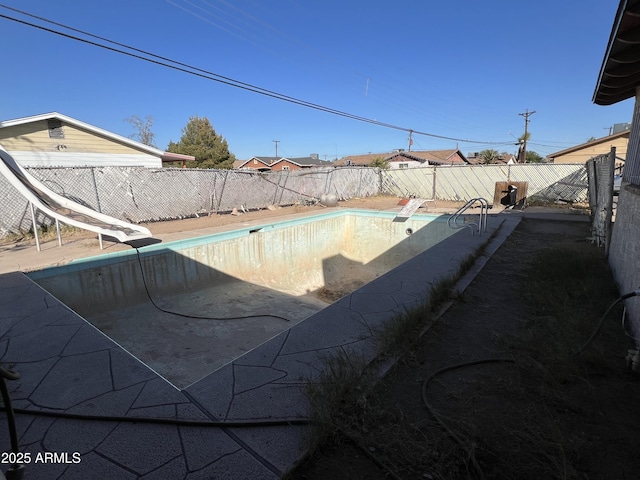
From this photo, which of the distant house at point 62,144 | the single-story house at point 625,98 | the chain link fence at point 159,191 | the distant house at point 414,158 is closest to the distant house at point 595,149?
the distant house at point 414,158

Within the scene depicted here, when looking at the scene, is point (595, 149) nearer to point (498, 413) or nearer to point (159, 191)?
point (159, 191)

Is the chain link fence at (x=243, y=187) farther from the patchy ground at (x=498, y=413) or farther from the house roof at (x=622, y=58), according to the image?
the house roof at (x=622, y=58)

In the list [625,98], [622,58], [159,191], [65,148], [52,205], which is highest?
[65,148]

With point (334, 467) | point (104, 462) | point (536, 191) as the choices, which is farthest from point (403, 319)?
point (536, 191)

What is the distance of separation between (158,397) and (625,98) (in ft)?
25.4

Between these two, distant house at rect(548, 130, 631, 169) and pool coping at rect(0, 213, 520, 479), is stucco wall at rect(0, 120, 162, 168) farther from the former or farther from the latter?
distant house at rect(548, 130, 631, 169)

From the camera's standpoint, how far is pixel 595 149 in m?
24.6

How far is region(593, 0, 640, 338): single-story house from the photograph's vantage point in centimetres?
279

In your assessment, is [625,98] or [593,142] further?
[593,142]

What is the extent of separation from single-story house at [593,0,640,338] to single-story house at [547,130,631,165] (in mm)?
21537

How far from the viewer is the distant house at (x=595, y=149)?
22327 mm

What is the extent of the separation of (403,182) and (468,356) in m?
17.1

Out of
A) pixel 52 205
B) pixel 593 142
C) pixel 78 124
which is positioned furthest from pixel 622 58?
pixel 593 142

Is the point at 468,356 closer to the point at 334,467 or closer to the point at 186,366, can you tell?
the point at 334,467
